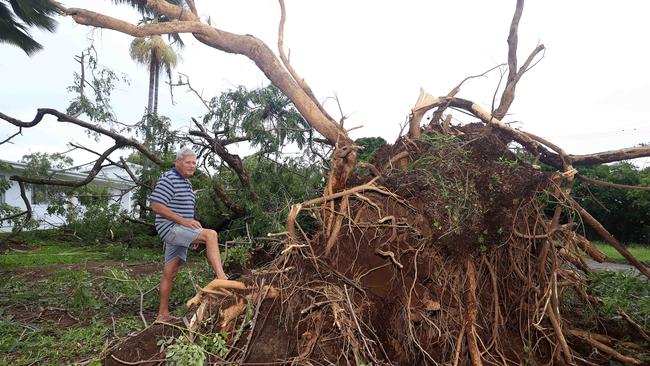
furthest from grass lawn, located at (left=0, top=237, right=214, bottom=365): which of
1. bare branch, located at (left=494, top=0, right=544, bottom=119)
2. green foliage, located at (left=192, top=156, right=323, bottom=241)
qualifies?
bare branch, located at (left=494, top=0, right=544, bottom=119)

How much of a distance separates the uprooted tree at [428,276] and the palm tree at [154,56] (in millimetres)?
17753

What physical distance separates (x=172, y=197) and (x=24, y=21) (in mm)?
9895

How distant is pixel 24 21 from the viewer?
1038 centimetres

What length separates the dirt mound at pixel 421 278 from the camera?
283 cm

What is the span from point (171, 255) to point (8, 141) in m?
5.80

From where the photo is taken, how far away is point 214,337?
2.78 meters

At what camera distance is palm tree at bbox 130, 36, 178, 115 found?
19.3 meters

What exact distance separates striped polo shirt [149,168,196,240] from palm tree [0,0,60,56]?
816cm

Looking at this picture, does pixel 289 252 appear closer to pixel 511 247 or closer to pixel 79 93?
pixel 511 247

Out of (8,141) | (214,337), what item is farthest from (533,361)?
(8,141)

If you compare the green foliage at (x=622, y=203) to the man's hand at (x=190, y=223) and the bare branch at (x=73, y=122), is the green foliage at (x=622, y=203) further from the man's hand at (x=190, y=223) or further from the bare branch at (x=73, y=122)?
the man's hand at (x=190, y=223)

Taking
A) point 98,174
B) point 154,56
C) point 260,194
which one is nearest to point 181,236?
point 260,194

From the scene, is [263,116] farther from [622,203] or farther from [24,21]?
[622,203]

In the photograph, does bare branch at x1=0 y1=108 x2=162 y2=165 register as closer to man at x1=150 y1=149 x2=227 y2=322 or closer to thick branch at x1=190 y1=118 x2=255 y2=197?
thick branch at x1=190 y1=118 x2=255 y2=197
